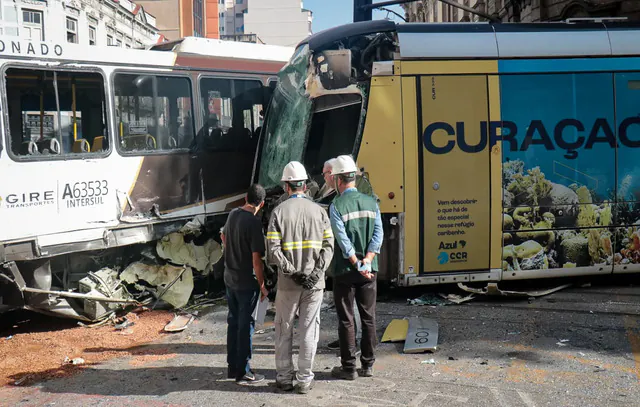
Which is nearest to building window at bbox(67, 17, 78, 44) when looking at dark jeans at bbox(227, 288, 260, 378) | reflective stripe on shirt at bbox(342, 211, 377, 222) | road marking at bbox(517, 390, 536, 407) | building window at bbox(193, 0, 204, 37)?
building window at bbox(193, 0, 204, 37)

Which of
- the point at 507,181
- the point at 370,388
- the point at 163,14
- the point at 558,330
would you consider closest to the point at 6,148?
the point at 370,388

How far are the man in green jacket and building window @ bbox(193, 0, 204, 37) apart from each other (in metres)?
44.1

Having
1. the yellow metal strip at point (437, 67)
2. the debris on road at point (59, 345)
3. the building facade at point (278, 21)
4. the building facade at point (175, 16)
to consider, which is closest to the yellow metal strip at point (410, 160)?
the yellow metal strip at point (437, 67)

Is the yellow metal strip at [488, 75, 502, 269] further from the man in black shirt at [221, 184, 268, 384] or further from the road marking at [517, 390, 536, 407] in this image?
the man in black shirt at [221, 184, 268, 384]

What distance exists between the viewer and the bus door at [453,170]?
7.86 meters

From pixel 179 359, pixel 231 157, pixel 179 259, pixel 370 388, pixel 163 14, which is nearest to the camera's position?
pixel 370 388

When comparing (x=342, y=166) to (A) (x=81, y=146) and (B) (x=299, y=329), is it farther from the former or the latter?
(A) (x=81, y=146)

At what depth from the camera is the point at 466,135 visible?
7902mm

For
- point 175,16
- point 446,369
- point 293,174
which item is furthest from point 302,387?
point 175,16

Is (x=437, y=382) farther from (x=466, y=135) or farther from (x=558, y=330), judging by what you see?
(x=466, y=135)

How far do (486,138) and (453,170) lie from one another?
549 mm

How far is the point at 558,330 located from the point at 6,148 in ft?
20.2

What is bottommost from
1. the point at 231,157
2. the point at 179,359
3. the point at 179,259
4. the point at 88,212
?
the point at 179,359

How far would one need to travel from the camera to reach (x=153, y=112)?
8734 millimetres
